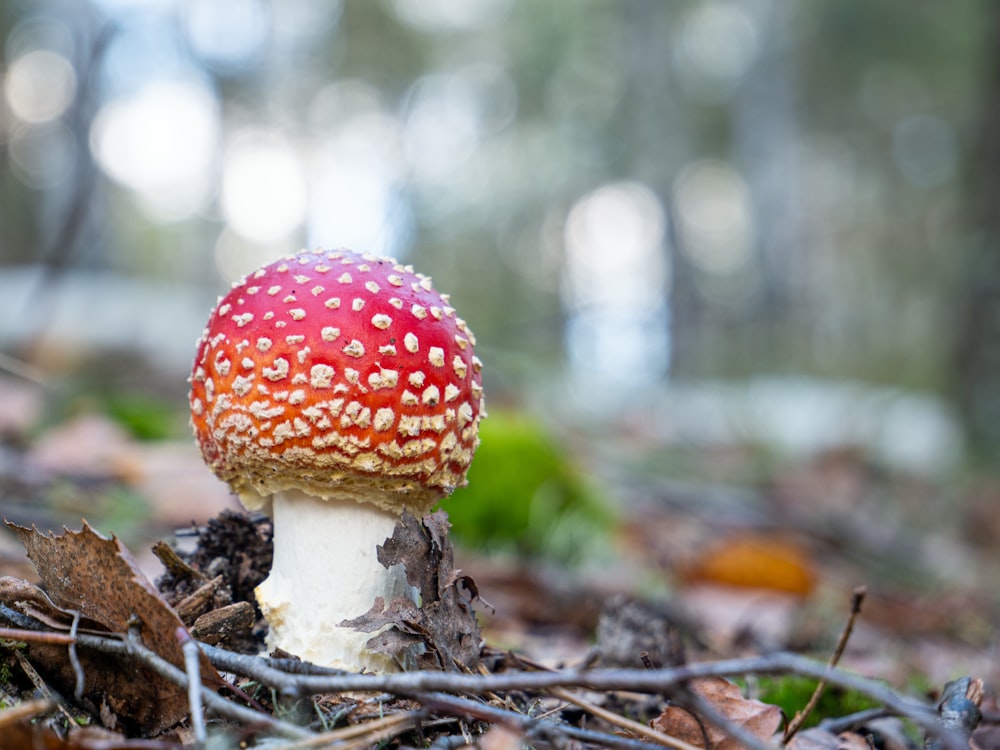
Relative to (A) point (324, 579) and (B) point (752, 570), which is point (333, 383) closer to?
(A) point (324, 579)

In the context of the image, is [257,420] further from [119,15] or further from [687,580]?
[687,580]

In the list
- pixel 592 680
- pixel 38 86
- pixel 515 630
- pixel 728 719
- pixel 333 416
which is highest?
pixel 38 86

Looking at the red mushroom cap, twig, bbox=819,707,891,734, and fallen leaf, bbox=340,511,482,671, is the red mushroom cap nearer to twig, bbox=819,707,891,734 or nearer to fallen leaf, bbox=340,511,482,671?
fallen leaf, bbox=340,511,482,671

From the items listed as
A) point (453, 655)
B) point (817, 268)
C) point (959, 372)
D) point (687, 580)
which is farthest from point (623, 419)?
point (817, 268)

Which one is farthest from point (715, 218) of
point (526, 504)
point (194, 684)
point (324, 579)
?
point (194, 684)

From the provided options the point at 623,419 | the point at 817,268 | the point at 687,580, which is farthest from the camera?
the point at 817,268

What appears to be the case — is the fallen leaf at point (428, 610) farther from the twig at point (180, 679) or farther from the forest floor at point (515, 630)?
the twig at point (180, 679)
